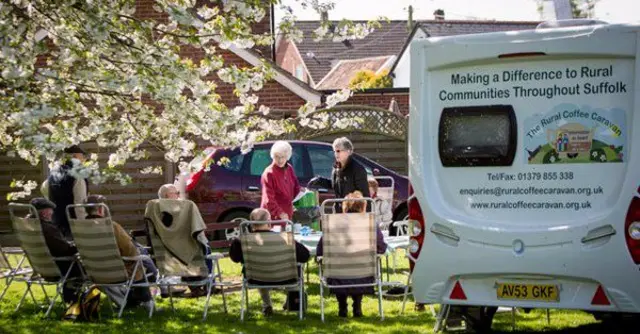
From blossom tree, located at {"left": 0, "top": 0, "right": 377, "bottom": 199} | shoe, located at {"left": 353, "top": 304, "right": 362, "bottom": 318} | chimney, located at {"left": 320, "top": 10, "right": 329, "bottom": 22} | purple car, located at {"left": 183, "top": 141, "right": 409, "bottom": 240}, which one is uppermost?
chimney, located at {"left": 320, "top": 10, "right": 329, "bottom": 22}

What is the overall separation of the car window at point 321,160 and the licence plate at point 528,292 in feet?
31.8

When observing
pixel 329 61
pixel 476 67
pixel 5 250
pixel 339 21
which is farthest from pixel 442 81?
pixel 329 61

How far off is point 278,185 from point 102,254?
96.6 inches

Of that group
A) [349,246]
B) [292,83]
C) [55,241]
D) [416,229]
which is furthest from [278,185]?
[292,83]

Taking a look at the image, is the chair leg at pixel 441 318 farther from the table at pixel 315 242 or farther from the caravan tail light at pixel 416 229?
the table at pixel 315 242

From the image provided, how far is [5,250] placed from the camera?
499 inches

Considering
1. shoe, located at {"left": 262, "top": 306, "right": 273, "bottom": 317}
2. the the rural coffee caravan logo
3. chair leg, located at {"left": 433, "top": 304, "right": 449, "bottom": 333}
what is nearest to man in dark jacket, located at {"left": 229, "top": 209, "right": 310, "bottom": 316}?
shoe, located at {"left": 262, "top": 306, "right": 273, "bottom": 317}

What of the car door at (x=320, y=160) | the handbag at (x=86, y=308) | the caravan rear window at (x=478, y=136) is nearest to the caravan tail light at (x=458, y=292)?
the caravan rear window at (x=478, y=136)

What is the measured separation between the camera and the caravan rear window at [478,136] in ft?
29.1

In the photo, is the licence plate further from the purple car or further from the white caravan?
the purple car

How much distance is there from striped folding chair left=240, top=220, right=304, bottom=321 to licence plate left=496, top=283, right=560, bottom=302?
252cm

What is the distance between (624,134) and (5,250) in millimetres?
7007

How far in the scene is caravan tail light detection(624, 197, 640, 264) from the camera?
8.23 meters

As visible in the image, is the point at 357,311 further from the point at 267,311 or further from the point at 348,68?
the point at 348,68
